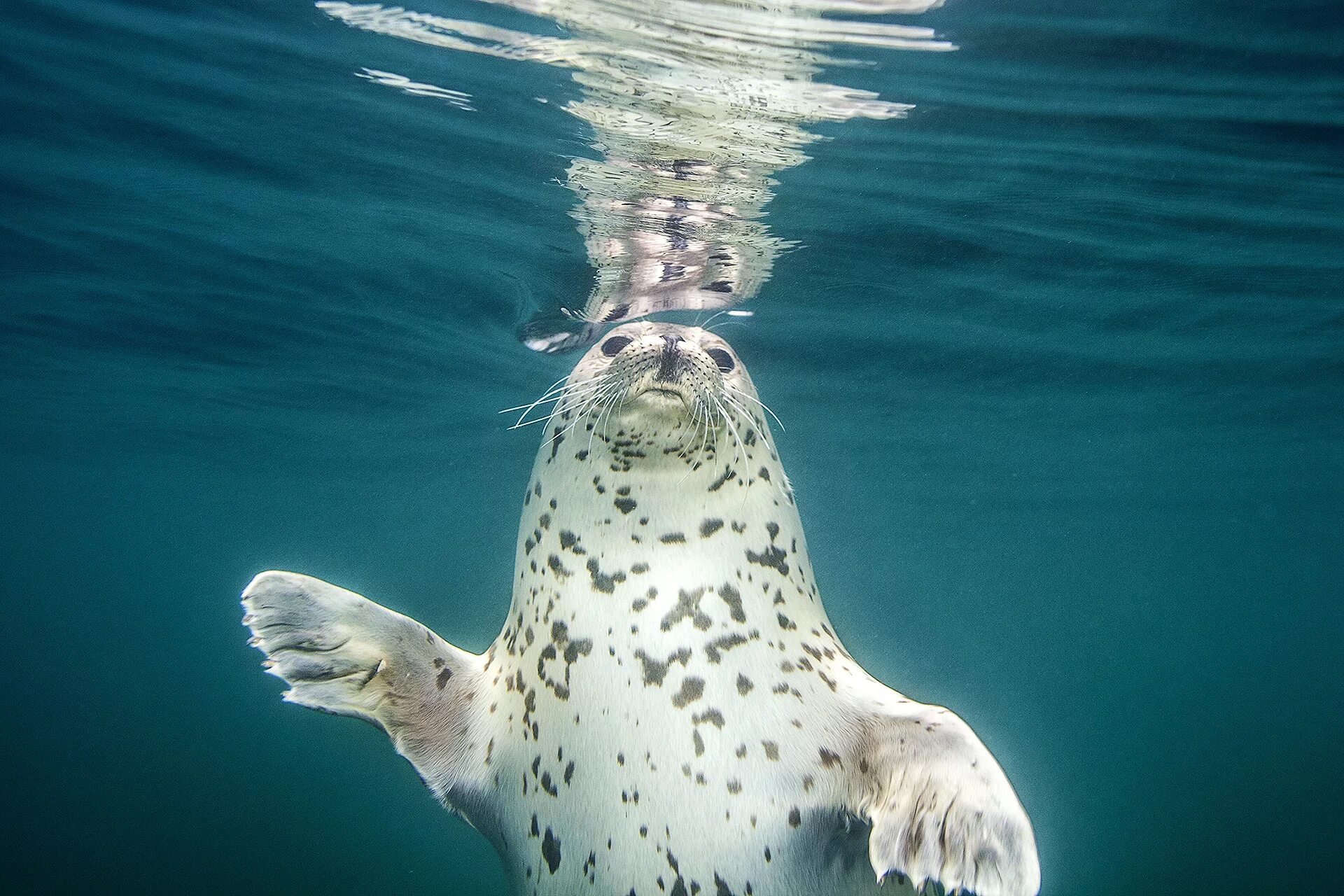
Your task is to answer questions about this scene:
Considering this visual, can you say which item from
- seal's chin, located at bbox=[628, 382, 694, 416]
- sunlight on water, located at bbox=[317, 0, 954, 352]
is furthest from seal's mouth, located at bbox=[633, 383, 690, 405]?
sunlight on water, located at bbox=[317, 0, 954, 352]

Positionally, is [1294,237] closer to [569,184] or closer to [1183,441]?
[569,184]

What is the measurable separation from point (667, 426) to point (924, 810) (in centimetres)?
162

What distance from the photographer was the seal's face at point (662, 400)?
3.38 m

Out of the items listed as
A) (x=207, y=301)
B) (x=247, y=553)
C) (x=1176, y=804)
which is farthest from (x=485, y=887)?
(x=247, y=553)

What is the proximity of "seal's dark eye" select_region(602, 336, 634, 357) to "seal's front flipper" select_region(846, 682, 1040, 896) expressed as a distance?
2.03m

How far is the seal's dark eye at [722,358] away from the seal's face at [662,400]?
170mm

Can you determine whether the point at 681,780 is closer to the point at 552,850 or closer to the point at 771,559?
the point at 552,850

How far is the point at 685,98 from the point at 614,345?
2.87m

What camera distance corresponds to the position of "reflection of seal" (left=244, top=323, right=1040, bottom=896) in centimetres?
282

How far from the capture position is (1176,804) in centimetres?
3103

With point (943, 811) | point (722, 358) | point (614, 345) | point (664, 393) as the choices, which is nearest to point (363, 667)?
point (664, 393)

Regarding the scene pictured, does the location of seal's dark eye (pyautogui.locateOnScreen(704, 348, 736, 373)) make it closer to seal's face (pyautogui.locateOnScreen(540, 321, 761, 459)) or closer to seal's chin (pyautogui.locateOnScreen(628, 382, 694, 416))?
seal's face (pyautogui.locateOnScreen(540, 321, 761, 459))

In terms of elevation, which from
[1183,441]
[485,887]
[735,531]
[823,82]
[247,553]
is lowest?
[247,553]

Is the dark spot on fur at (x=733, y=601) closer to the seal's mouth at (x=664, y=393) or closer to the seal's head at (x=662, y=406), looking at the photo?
the seal's head at (x=662, y=406)
